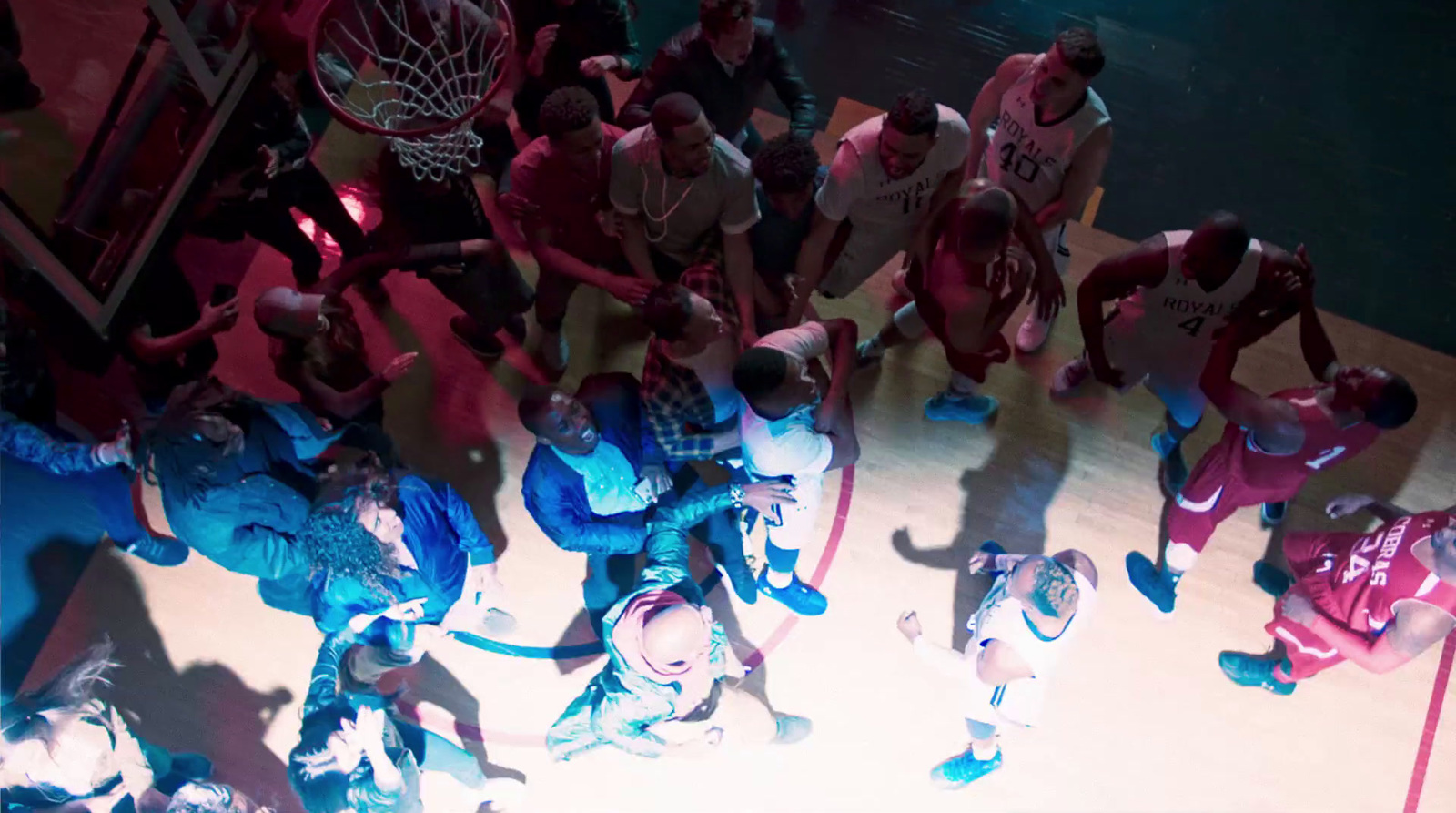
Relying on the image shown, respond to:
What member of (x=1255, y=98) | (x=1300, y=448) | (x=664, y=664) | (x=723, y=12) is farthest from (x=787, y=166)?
(x=1255, y=98)

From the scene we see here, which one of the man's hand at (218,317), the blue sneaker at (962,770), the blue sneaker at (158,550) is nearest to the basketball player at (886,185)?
the blue sneaker at (962,770)

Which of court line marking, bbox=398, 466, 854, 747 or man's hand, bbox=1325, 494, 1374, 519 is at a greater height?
man's hand, bbox=1325, 494, 1374, 519

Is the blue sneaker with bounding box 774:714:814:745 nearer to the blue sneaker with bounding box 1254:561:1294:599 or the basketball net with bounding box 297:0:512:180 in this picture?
the blue sneaker with bounding box 1254:561:1294:599

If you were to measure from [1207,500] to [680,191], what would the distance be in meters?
2.41

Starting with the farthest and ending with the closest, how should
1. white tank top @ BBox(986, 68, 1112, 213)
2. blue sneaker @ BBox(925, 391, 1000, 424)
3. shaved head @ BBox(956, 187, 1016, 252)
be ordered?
1. blue sneaker @ BBox(925, 391, 1000, 424)
2. white tank top @ BBox(986, 68, 1112, 213)
3. shaved head @ BBox(956, 187, 1016, 252)

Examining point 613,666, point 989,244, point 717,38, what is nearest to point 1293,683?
point 989,244

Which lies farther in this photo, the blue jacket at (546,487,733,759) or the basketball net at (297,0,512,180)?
the basketball net at (297,0,512,180)

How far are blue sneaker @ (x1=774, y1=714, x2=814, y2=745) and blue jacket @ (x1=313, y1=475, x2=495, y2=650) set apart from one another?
1.39 meters

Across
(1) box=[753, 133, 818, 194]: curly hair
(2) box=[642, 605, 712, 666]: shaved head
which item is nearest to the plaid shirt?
(1) box=[753, 133, 818, 194]: curly hair

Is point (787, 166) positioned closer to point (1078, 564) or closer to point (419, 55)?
point (419, 55)

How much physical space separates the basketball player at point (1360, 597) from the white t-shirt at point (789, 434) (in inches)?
77.9

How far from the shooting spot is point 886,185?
3.38m

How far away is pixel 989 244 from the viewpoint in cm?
311

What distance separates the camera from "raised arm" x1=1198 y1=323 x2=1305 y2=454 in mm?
3260
